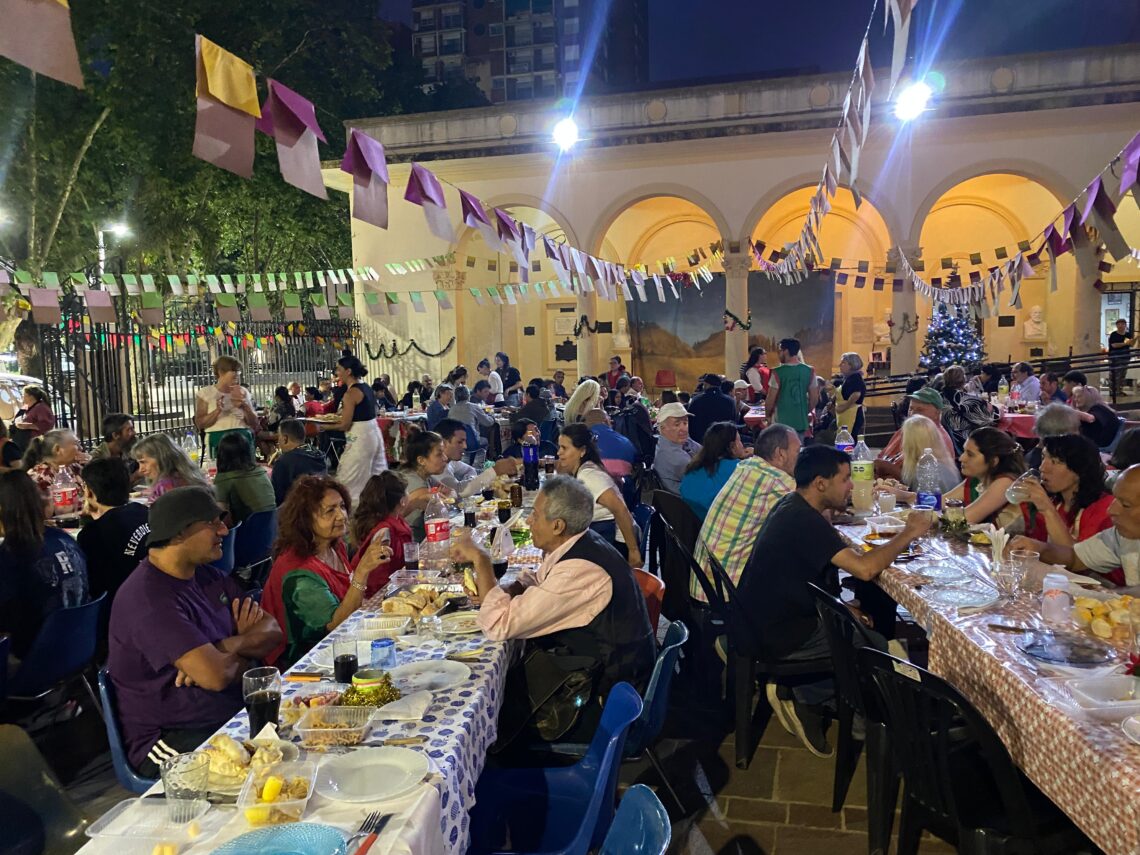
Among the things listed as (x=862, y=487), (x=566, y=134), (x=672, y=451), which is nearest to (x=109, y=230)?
(x=566, y=134)

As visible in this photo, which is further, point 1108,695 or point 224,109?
point 224,109

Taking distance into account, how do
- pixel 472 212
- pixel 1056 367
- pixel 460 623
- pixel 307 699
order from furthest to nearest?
pixel 1056 367, pixel 472 212, pixel 460 623, pixel 307 699

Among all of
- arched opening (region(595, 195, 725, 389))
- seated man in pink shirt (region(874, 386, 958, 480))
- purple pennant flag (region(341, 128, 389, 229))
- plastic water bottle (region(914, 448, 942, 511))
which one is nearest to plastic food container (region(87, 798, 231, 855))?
purple pennant flag (region(341, 128, 389, 229))

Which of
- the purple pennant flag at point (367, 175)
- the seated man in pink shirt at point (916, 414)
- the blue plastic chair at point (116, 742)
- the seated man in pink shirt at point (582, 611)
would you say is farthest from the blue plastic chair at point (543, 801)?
the seated man in pink shirt at point (916, 414)

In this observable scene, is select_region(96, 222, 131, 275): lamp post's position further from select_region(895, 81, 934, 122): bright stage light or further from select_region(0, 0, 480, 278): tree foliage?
select_region(895, 81, 934, 122): bright stage light

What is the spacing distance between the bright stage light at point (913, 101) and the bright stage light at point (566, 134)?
240 inches

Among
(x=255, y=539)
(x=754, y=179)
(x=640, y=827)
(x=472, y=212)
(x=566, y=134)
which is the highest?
(x=566, y=134)

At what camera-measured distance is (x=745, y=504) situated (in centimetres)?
443

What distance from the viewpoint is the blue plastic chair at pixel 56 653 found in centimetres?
375

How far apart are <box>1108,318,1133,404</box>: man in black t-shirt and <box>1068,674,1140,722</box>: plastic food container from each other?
14426mm

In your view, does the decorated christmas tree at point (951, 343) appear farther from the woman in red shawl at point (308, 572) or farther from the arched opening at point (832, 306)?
the woman in red shawl at point (308, 572)

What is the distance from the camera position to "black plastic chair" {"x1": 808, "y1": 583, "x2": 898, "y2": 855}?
3013 mm

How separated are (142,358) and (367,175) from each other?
7256 mm

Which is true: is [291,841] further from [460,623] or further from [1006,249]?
[1006,249]
